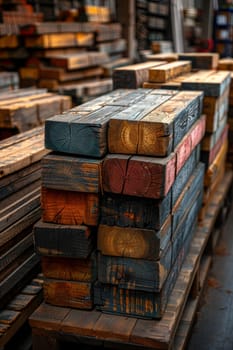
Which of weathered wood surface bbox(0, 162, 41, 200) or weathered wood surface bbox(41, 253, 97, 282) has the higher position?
weathered wood surface bbox(0, 162, 41, 200)

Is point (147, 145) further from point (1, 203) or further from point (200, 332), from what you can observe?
point (200, 332)

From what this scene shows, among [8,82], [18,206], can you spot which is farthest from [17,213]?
[8,82]

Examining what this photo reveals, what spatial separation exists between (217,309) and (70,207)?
211 cm

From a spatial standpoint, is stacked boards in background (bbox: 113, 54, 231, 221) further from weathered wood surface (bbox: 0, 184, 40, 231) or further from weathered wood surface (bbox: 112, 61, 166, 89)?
weathered wood surface (bbox: 0, 184, 40, 231)

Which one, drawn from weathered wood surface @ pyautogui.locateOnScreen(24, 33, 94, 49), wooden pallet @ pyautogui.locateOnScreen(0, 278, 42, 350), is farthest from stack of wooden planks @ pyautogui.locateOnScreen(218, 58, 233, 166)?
wooden pallet @ pyautogui.locateOnScreen(0, 278, 42, 350)

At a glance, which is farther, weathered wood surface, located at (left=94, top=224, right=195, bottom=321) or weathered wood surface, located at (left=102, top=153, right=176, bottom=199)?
weathered wood surface, located at (left=94, top=224, right=195, bottom=321)

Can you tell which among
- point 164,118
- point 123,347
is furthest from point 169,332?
point 164,118

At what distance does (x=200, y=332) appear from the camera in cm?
396

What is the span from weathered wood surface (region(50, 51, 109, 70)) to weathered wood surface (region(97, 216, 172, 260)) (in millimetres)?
5296

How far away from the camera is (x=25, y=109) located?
4629 mm

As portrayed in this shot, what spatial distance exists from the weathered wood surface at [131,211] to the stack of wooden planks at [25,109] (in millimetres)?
2036

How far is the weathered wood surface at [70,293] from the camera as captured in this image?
2.94 metres

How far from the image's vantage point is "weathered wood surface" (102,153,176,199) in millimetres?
2590

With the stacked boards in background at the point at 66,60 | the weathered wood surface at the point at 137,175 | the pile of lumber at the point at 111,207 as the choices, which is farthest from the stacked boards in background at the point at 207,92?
the stacked boards in background at the point at 66,60
